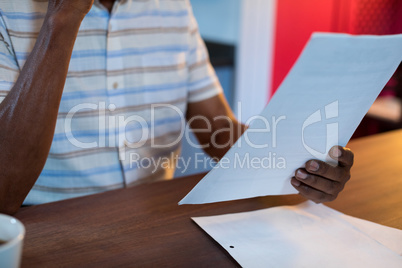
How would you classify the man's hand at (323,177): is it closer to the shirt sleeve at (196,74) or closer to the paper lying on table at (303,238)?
the paper lying on table at (303,238)

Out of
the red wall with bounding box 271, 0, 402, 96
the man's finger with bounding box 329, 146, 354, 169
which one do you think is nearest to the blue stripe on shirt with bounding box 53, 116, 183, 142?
the man's finger with bounding box 329, 146, 354, 169

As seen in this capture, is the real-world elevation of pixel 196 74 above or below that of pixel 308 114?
below

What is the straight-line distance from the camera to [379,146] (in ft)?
3.93

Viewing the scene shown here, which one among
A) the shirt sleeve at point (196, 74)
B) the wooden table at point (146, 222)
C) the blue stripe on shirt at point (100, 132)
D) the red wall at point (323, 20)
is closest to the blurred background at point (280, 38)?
the red wall at point (323, 20)

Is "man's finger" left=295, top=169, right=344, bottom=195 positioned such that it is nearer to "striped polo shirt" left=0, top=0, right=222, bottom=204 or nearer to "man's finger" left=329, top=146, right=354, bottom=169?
"man's finger" left=329, top=146, right=354, bottom=169

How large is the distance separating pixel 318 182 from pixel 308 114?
181 mm

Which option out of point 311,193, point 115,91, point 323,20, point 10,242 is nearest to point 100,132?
point 115,91

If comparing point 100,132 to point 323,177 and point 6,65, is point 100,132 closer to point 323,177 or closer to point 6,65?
point 6,65

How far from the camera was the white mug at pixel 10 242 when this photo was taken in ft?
1.41

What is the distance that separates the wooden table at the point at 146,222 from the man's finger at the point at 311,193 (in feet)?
0.12

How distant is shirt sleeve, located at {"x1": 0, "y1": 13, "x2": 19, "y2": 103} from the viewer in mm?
909

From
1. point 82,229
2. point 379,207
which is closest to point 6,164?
point 82,229

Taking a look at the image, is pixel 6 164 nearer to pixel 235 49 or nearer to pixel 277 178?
pixel 277 178

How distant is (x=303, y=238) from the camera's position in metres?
0.72
